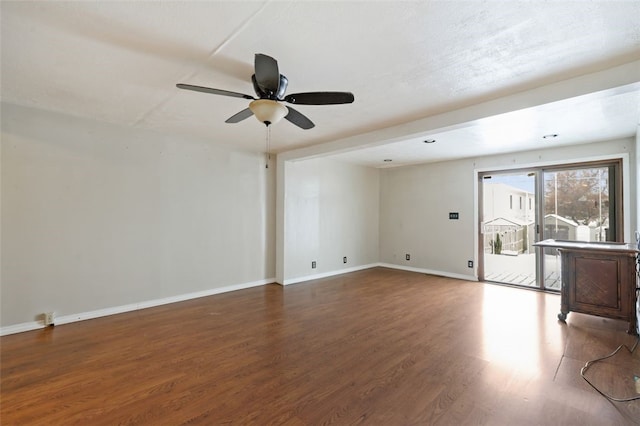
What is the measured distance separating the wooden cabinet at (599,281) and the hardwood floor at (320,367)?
8.6 inches

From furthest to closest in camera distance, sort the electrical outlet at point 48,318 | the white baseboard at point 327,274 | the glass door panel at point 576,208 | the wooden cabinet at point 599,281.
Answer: the white baseboard at point 327,274, the glass door panel at point 576,208, the electrical outlet at point 48,318, the wooden cabinet at point 599,281

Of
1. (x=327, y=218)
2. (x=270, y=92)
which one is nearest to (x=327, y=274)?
(x=327, y=218)

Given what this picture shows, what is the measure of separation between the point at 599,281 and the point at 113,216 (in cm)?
586

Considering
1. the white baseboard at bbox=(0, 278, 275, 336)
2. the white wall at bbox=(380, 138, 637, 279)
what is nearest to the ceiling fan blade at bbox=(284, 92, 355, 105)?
the white baseboard at bbox=(0, 278, 275, 336)

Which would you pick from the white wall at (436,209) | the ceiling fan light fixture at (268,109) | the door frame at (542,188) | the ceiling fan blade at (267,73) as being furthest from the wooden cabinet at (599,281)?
the ceiling fan blade at (267,73)

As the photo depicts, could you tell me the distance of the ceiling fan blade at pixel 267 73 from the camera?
1873 millimetres

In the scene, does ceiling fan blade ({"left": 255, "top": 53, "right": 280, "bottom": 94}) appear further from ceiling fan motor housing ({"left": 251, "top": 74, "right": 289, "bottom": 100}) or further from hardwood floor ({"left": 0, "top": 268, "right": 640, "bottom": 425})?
hardwood floor ({"left": 0, "top": 268, "right": 640, "bottom": 425})

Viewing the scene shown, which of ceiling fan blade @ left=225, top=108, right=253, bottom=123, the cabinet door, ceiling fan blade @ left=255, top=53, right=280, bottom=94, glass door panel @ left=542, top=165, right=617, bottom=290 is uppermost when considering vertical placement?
ceiling fan blade @ left=255, top=53, right=280, bottom=94

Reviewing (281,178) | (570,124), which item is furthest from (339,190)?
(570,124)

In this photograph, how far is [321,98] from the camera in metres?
2.29

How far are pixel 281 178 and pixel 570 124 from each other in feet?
13.8

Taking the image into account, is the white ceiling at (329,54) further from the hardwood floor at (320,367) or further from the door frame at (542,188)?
the hardwood floor at (320,367)

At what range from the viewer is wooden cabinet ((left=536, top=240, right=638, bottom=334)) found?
125 inches

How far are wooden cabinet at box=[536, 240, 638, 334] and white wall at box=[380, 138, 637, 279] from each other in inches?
83.0
